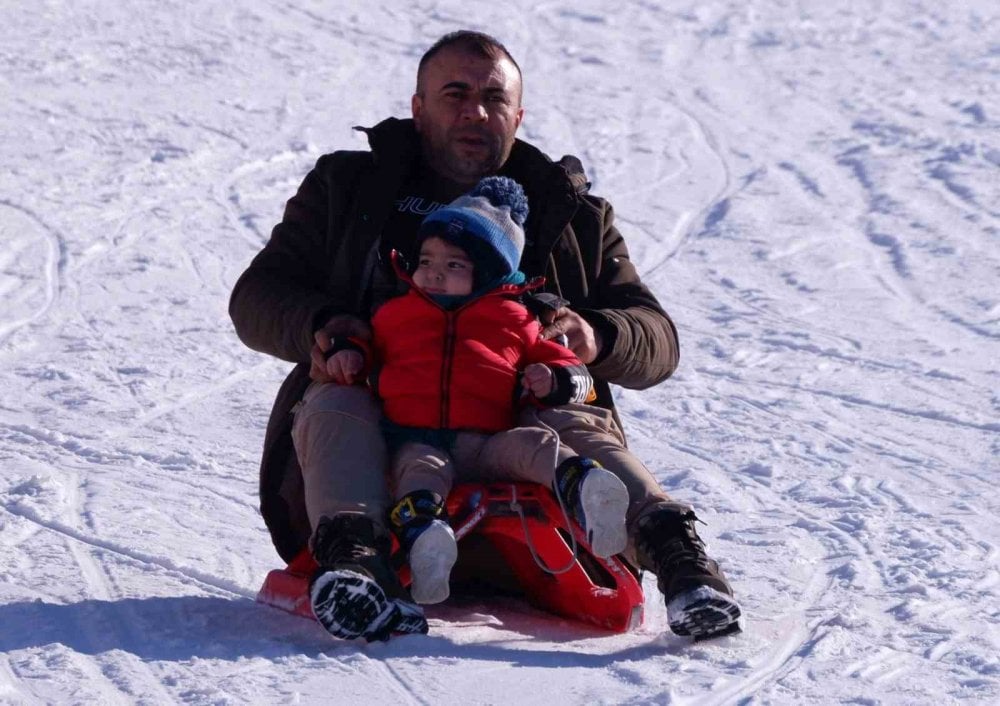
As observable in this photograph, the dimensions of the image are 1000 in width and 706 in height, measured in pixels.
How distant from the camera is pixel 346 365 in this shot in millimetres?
3492

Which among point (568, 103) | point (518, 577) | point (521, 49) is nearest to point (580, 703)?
point (518, 577)

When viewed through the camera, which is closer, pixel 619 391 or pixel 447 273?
pixel 447 273

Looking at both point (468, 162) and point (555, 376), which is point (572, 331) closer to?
point (555, 376)

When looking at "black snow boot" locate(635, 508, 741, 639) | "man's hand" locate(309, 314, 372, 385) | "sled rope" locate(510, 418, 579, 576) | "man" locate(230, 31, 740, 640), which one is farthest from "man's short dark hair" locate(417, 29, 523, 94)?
"black snow boot" locate(635, 508, 741, 639)

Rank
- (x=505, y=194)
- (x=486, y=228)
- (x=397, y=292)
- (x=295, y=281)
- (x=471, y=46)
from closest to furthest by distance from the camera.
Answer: (x=486, y=228)
(x=505, y=194)
(x=397, y=292)
(x=295, y=281)
(x=471, y=46)

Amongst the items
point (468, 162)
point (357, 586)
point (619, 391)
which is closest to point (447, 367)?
point (357, 586)

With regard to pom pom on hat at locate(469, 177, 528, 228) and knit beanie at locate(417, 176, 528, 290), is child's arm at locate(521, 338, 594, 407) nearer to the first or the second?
knit beanie at locate(417, 176, 528, 290)

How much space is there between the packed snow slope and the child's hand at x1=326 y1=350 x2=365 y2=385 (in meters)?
0.50

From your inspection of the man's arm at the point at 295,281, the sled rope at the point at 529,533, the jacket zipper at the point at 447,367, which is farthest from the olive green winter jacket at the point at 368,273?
the sled rope at the point at 529,533

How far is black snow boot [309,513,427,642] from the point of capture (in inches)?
121

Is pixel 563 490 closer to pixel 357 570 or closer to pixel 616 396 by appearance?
pixel 357 570

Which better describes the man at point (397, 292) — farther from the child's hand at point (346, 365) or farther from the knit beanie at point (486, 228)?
the knit beanie at point (486, 228)

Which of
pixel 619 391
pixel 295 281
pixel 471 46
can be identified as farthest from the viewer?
pixel 619 391

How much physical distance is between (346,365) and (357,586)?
0.57 metres
